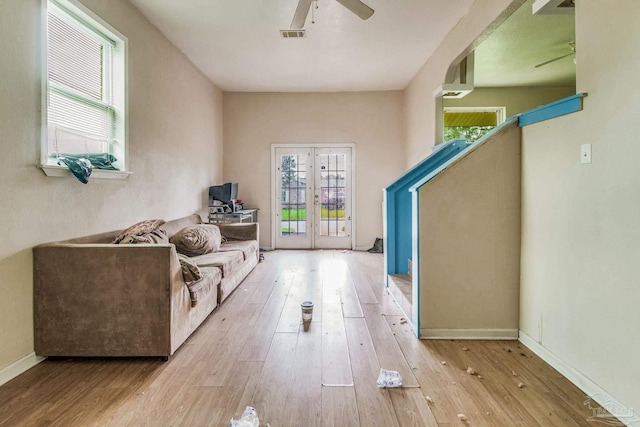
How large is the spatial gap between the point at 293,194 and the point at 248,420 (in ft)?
16.6

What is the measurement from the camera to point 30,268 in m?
2.12

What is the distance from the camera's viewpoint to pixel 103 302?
2.16 meters

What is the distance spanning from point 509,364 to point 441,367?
0.45 meters

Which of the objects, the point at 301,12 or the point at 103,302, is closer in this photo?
the point at 103,302

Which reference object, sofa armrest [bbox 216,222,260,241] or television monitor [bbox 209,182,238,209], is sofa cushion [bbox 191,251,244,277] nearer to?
sofa armrest [bbox 216,222,260,241]

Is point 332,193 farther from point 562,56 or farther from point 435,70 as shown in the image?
point 562,56

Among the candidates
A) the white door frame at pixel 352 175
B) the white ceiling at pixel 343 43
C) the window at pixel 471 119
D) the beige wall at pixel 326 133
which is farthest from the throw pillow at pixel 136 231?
the window at pixel 471 119

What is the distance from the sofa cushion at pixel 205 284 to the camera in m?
2.50

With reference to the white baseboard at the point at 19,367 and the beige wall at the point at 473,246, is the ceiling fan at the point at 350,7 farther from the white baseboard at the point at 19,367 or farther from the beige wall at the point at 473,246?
the white baseboard at the point at 19,367

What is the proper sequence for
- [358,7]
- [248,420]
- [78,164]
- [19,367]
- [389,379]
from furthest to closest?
[358,7] → [78,164] → [19,367] → [389,379] → [248,420]

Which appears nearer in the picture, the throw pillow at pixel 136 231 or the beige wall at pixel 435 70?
the throw pillow at pixel 136 231

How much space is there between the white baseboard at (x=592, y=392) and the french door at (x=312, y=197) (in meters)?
4.37

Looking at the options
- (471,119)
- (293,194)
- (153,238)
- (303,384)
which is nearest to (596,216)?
(303,384)

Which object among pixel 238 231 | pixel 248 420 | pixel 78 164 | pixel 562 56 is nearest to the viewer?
pixel 248 420
